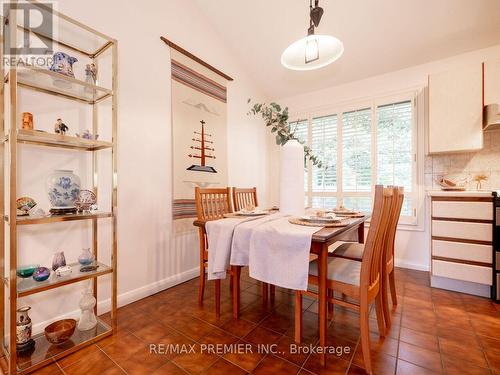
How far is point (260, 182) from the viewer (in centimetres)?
393

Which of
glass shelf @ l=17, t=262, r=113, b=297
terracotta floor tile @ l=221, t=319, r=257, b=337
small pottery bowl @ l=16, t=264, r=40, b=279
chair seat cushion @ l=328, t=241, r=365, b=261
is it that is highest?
small pottery bowl @ l=16, t=264, r=40, b=279

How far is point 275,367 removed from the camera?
49.9 inches

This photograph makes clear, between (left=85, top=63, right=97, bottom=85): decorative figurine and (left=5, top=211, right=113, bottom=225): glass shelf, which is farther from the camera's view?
(left=85, top=63, right=97, bottom=85): decorative figurine

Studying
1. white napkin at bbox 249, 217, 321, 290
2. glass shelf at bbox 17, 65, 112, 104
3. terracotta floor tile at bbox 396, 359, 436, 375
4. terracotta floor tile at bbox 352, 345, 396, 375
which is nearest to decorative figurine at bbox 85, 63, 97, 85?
glass shelf at bbox 17, 65, 112, 104

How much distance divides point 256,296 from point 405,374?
119 centimetres

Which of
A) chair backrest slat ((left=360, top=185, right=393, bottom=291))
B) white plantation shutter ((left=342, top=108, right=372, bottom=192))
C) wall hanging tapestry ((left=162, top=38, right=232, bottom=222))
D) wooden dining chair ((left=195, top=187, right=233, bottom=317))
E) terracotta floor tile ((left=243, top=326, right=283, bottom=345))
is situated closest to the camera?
chair backrest slat ((left=360, top=185, right=393, bottom=291))

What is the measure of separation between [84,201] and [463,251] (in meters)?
3.17

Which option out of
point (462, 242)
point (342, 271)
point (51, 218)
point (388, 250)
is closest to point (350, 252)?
point (388, 250)

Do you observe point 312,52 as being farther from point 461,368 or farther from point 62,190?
point 461,368

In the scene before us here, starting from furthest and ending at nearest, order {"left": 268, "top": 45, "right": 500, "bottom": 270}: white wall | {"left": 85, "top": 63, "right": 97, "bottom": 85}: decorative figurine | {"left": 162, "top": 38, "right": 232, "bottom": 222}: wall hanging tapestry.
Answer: {"left": 268, "top": 45, "right": 500, "bottom": 270}: white wall
{"left": 162, "top": 38, "right": 232, "bottom": 222}: wall hanging tapestry
{"left": 85, "top": 63, "right": 97, "bottom": 85}: decorative figurine

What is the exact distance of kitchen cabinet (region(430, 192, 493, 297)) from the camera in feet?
6.77

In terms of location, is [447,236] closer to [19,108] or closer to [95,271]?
[95,271]

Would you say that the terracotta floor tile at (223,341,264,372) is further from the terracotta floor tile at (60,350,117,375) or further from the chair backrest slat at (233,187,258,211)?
the chair backrest slat at (233,187,258,211)

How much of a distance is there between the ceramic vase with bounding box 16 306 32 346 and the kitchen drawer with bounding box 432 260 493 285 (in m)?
3.24
